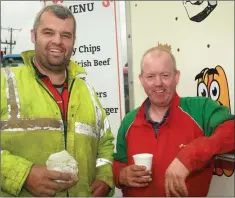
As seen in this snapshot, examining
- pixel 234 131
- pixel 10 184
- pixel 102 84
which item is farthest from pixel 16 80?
pixel 234 131

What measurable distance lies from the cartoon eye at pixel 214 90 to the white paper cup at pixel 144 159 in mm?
485

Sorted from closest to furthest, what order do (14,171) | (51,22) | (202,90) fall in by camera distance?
(14,171) < (51,22) < (202,90)

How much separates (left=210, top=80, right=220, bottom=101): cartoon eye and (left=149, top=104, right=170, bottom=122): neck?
0.86 feet

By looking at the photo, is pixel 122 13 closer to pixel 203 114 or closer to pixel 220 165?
pixel 203 114

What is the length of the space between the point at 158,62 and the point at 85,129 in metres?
0.48

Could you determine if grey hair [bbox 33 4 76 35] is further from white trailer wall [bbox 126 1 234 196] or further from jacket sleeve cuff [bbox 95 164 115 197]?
jacket sleeve cuff [bbox 95 164 115 197]

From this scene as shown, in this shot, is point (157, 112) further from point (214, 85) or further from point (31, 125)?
point (31, 125)

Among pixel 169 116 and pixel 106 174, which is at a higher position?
pixel 169 116

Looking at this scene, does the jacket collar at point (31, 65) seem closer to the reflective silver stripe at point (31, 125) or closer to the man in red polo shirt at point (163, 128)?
the reflective silver stripe at point (31, 125)

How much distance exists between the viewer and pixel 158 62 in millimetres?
1688

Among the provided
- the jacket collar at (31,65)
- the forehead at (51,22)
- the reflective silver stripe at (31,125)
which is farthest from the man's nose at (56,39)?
the reflective silver stripe at (31,125)

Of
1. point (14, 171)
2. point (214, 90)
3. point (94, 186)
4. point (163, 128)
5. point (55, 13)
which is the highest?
point (55, 13)

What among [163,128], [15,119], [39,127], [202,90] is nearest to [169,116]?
A: [163,128]

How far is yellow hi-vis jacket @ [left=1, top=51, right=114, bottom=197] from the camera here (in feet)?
5.08
